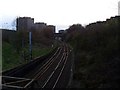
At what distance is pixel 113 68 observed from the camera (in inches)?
831

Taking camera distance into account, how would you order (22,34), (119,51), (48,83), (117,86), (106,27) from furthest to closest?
(22,34), (106,27), (48,83), (119,51), (117,86)

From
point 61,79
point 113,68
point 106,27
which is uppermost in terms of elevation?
point 106,27

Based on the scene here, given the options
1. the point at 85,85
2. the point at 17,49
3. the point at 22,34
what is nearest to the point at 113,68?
the point at 85,85

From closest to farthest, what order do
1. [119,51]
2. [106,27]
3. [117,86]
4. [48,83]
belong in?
[117,86]
[119,51]
[48,83]
[106,27]

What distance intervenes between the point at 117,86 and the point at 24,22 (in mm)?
101828

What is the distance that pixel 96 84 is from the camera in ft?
70.8

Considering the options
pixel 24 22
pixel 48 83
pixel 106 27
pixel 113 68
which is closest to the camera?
pixel 113 68

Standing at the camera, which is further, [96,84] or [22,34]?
[22,34]

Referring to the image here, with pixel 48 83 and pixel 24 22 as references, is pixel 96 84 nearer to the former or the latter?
pixel 48 83

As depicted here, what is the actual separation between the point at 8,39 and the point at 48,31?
2514 inches

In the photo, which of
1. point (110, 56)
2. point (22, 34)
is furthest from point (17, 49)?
point (110, 56)

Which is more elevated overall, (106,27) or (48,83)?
(106,27)

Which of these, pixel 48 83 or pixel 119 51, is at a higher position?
pixel 119 51

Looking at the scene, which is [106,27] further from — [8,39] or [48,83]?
[8,39]
